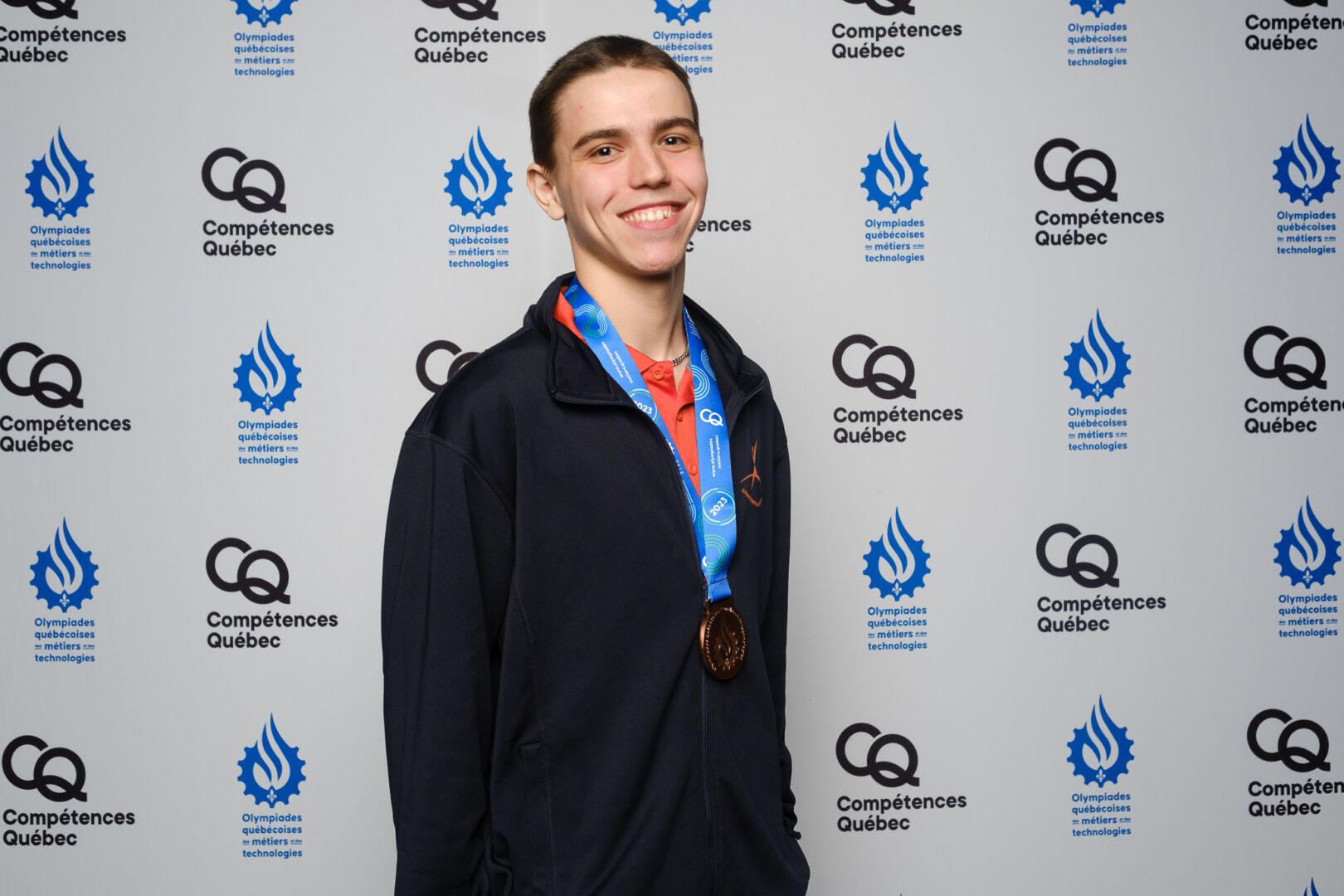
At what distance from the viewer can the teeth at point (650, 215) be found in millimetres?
1461

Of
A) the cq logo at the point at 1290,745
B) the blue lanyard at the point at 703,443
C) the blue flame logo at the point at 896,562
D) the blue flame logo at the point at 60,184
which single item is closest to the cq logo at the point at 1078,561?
the blue flame logo at the point at 896,562

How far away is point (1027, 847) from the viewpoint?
2.68 meters

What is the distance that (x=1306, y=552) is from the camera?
276 centimetres

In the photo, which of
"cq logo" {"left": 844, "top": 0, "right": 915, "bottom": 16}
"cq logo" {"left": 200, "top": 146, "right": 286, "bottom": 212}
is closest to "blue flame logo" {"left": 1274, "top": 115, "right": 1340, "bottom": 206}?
"cq logo" {"left": 844, "top": 0, "right": 915, "bottom": 16}

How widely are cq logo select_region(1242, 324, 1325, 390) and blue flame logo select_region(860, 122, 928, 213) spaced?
3.67 feet

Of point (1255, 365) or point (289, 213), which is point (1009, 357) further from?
point (289, 213)

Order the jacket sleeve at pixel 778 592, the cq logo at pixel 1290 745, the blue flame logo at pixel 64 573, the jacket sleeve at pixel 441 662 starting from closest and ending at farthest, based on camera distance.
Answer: the jacket sleeve at pixel 441 662
the jacket sleeve at pixel 778 592
the blue flame logo at pixel 64 573
the cq logo at pixel 1290 745

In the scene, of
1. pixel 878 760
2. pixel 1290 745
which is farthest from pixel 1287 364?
pixel 878 760

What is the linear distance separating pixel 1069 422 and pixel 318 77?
236cm

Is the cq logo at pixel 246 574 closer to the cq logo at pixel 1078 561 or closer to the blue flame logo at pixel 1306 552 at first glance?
the cq logo at pixel 1078 561

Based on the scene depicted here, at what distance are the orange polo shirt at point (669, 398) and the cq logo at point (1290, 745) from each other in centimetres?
225

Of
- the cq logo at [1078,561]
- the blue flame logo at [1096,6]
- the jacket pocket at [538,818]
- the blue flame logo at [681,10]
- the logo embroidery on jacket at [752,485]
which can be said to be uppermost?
the blue flame logo at [1096,6]

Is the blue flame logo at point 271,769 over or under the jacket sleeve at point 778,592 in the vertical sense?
under

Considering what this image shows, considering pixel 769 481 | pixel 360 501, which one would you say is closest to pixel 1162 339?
pixel 769 481
